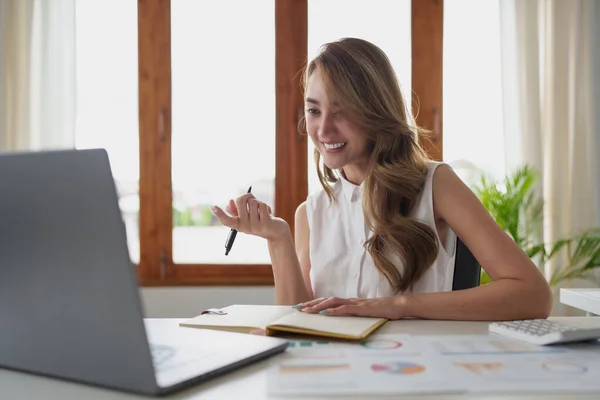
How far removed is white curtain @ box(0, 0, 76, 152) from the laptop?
10.5 ft

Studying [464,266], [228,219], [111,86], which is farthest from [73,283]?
[111,86]

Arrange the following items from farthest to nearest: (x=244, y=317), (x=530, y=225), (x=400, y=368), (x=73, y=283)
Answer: (x=530, y=225) < (x=244, y=317) < (x=400, y=368) < (x=73, y=283)

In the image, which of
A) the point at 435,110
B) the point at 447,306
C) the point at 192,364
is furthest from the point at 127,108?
the point at 192,364

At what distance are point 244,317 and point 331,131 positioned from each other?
0.69 m

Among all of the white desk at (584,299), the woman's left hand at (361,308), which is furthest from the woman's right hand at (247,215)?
the white desk at (584,299)

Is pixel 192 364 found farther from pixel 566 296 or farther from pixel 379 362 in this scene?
pixel 566 296

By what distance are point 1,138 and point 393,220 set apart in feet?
9.53

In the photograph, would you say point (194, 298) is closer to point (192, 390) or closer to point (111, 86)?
point (111, 86)

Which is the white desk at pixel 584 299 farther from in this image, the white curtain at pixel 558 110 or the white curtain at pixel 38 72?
the white curtain at pixel 38 72

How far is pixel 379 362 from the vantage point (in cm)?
86

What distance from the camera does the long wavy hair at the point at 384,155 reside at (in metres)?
1.65

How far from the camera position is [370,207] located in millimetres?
1686

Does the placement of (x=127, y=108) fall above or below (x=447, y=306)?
above

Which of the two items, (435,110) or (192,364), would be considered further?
(435,110)
